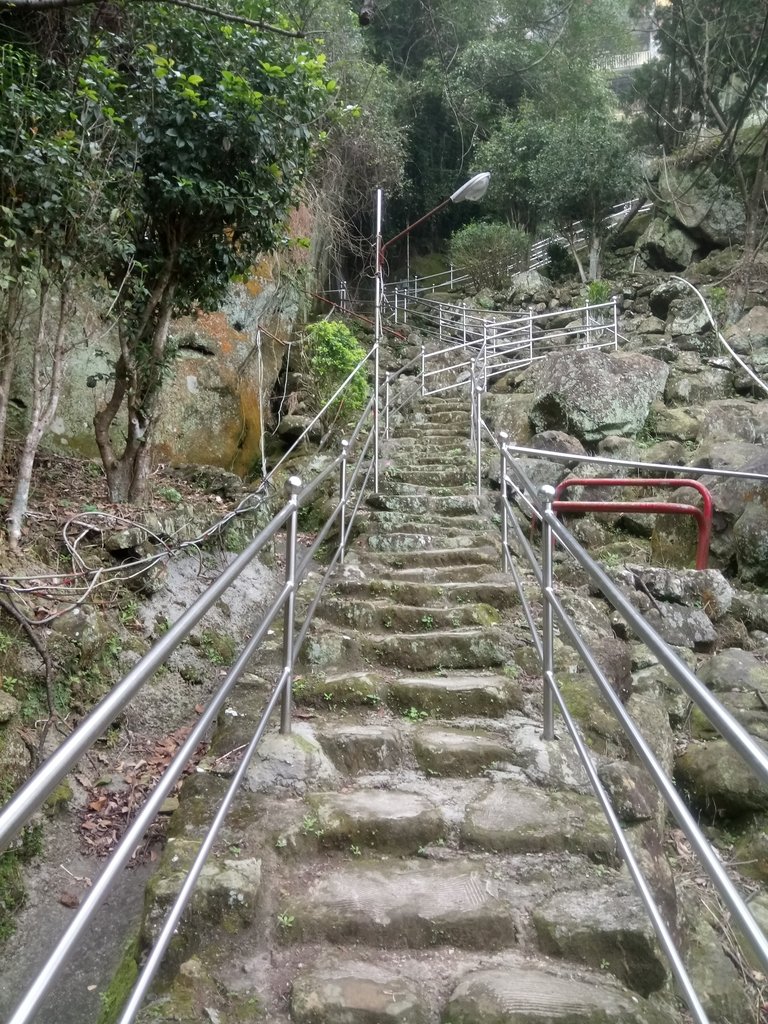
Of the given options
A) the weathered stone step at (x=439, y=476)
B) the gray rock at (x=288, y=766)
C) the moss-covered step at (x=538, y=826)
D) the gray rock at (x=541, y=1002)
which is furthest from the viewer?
the weathered stone step at (x=439, y=476)

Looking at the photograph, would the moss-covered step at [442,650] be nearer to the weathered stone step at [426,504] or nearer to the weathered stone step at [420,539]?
the weathered stone step at [420,539]

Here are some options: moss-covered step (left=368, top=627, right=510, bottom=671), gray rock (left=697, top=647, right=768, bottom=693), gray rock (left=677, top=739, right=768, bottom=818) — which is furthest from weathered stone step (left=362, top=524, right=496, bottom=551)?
gray rock (left=677, top=739, right=768, bottom=818)

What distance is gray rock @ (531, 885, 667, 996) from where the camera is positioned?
5.32ft

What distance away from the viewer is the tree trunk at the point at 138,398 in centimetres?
390

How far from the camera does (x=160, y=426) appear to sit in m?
5.63

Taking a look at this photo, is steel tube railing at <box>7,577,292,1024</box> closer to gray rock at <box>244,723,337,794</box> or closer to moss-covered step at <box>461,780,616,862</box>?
gray rock at <box>244,723,337,794</box>

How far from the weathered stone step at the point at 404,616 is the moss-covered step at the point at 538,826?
1.15 meters

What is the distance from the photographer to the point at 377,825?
2.02 m

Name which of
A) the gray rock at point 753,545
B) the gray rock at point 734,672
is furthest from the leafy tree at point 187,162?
the gray rock at point 753,545

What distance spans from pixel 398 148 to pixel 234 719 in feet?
34.6

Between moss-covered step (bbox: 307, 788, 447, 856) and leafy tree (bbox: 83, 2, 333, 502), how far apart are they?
250 centimetres

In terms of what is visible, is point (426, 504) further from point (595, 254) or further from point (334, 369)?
point (595, 254)

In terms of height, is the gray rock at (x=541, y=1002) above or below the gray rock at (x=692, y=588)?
below

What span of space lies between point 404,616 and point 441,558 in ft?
2.61
